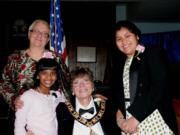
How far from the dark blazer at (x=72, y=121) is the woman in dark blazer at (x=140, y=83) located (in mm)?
102

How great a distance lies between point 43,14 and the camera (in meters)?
6.14

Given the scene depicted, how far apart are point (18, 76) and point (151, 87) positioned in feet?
3.39

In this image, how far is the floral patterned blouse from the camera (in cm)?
233

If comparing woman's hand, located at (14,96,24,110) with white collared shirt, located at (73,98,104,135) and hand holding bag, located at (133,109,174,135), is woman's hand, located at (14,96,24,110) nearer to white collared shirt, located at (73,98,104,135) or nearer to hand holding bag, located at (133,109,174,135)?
white collared shirt, located at (73,98,104,135)

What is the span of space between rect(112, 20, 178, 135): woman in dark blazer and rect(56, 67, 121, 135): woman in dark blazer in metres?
0.12

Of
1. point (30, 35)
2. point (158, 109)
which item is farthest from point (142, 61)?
point (30, 35)

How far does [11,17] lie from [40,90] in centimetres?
431

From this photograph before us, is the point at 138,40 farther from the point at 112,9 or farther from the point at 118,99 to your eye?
the point at 112,9

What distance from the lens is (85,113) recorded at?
2.08 m

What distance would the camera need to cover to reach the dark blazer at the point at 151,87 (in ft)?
5.87

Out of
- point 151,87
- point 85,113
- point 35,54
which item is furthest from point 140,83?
point 35,54

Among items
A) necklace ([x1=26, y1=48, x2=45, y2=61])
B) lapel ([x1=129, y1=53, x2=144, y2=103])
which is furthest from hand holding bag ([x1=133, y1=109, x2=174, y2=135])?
necklace ([x1=26, y1=48, x2=45, y2=61])

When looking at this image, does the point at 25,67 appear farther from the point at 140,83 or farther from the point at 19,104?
the point at 140,83

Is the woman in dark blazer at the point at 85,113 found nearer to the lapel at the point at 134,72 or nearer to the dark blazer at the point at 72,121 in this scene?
the dark blazer at the point at 72,121
